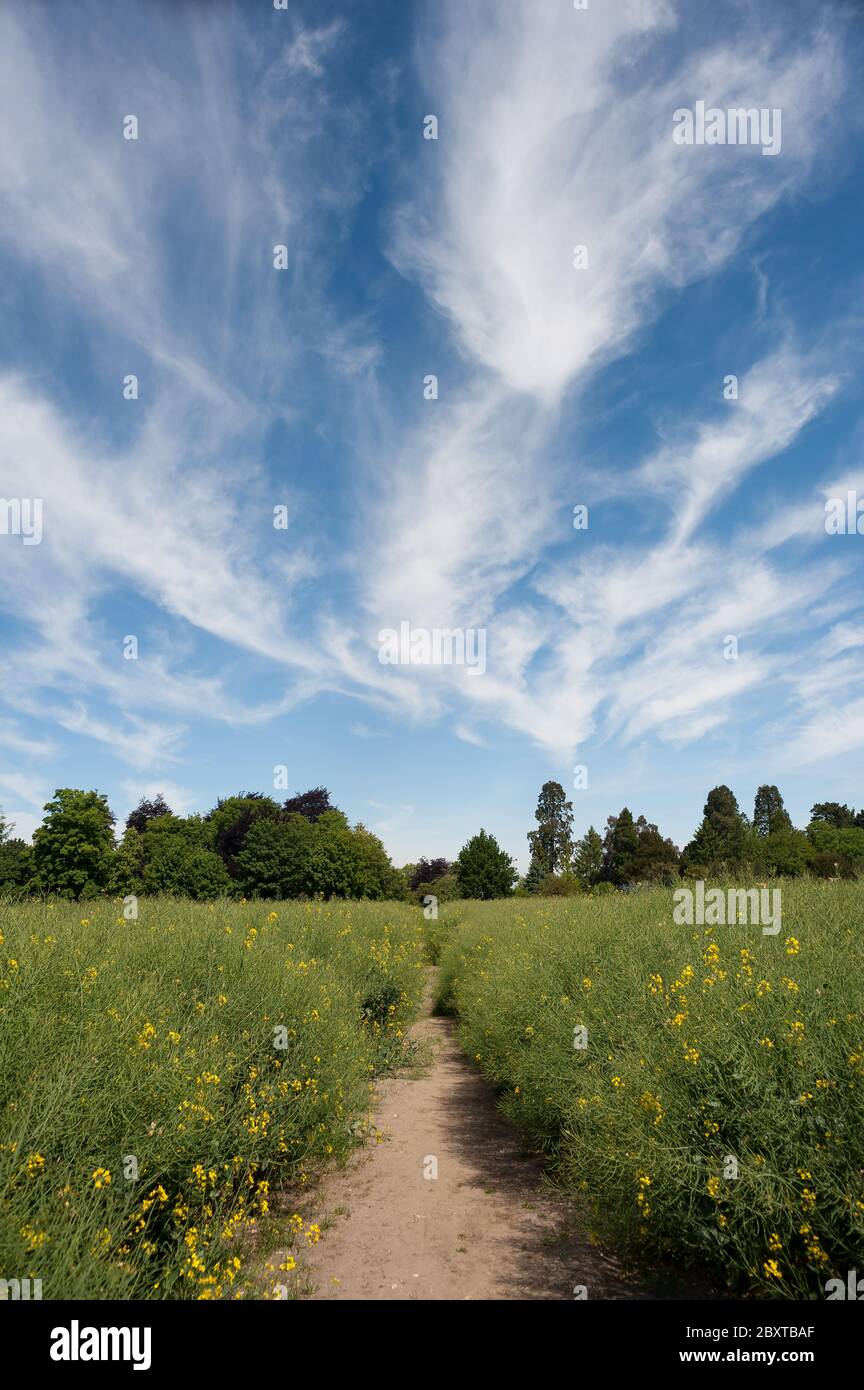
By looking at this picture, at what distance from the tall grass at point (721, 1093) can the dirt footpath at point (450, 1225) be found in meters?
0.36

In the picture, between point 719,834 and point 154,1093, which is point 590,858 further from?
point 154,1093

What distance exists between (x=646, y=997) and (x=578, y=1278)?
2.20 meters

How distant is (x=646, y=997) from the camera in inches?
239

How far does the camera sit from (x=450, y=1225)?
19.1 feet

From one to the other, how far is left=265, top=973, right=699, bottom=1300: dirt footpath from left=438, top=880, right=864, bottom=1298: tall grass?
0.36m

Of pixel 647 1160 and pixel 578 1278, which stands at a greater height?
pixel 647 1160

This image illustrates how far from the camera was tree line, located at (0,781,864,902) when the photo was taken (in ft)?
115

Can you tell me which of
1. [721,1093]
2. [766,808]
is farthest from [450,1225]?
[766,808]

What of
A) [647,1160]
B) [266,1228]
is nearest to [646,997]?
[647,1160]

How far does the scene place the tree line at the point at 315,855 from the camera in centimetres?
3512

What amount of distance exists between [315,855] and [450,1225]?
1381 inches

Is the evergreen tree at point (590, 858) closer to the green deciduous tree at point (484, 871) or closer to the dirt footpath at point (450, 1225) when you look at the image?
the green deciduous tree at point (484, 871)
